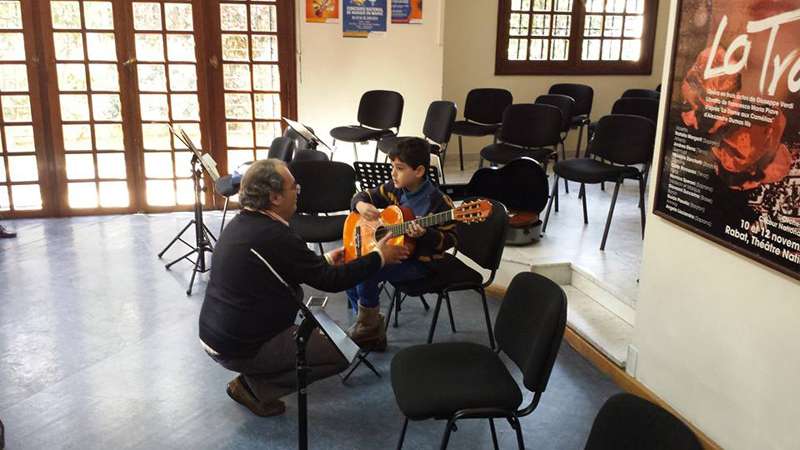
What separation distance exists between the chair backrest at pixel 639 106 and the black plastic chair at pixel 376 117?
2.05m

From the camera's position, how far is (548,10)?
7684 millimetres

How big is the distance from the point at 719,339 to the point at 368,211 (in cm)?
172

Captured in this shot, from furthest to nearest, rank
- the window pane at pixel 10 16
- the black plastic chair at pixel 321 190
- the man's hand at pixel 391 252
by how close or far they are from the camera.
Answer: the window pane at pixel 10 16
the black plastic chair at pixel 321 190
the man's hand at pixel 391 252

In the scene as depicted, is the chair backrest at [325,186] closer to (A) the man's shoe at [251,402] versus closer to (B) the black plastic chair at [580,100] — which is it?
(A) the man's shoe at [251,402]

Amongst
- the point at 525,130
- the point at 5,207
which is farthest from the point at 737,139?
the point at 5,207

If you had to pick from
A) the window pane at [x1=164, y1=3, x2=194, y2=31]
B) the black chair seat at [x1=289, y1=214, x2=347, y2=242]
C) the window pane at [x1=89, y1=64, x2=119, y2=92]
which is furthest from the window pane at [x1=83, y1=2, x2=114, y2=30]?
the black chair seat at [x1=289, y1=214, x2=347, y2=242]

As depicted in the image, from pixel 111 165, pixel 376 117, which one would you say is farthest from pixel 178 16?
pixel 376 117

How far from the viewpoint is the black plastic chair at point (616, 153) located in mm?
4984

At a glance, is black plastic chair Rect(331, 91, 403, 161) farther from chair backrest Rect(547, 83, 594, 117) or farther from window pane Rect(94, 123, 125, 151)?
chair backrest Rect(547, 83, 594, 117)

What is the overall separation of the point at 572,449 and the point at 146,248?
3.77 meters

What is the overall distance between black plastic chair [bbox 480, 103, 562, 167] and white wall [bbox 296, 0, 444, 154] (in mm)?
1220

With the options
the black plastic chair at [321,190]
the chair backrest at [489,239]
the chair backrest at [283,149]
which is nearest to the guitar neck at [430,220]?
the chair backrest at [489,239]

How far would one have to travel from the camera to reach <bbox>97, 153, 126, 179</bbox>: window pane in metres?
6.42

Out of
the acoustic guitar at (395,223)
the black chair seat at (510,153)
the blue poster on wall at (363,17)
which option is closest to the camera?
the acoustic guitar at (395,223)
